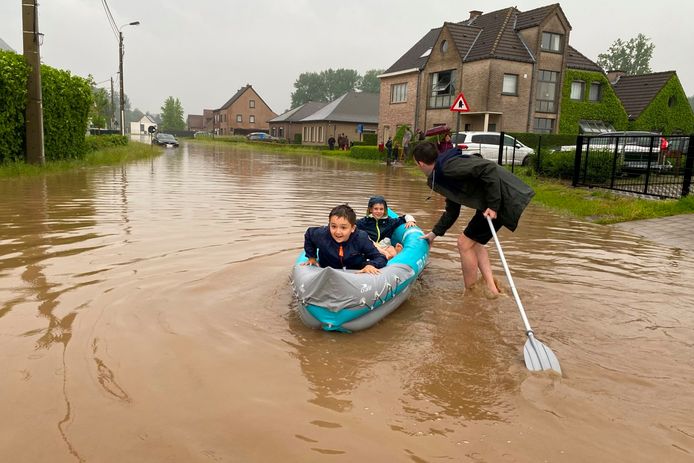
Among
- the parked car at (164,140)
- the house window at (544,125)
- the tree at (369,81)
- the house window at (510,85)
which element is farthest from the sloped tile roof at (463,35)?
the tree at (369,81)

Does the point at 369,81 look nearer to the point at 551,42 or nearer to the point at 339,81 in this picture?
the point at 339,81

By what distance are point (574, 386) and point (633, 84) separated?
43.6m

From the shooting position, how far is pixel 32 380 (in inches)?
149

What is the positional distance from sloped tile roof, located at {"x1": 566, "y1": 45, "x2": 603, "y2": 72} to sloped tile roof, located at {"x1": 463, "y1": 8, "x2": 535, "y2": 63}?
382 cm

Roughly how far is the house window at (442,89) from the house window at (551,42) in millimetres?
5571

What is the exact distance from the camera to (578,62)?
120ft

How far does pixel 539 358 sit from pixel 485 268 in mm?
2043

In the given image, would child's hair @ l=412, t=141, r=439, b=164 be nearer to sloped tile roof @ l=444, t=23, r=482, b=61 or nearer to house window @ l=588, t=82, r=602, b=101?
sloped tile roof @ l=444, t=23, r=482, b=61

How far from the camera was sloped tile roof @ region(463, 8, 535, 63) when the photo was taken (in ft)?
109

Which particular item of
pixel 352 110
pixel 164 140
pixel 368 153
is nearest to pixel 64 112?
pixel 368 153

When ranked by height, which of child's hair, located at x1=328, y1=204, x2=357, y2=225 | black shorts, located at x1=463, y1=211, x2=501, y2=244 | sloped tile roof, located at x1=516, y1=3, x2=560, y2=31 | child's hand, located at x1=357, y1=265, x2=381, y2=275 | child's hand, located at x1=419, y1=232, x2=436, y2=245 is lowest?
child's hand, located at x1=357, y1=265, x2=381, y2=275

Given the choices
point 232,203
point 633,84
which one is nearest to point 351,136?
point 633,84

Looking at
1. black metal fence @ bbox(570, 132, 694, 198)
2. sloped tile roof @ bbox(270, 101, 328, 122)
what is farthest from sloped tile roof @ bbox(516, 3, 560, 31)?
sloped tile roof @ bbox(270, 101, 328, 122)

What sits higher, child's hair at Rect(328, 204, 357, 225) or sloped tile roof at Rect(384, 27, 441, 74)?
sloped tile roof at Rect(384, 27, 441, 74)
